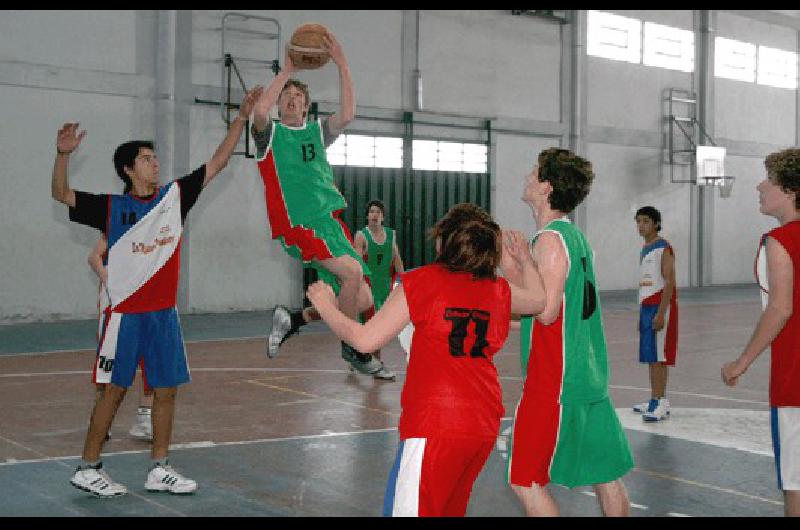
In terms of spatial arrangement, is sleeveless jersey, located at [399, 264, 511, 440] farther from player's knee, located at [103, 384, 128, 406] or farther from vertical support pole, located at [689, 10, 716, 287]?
vertical support pole, located at [689, 10, 716, 287]

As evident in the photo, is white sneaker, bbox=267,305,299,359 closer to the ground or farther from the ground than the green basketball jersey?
closer to the ground

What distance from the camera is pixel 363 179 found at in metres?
20.5

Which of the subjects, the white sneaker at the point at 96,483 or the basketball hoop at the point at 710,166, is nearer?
the white sneaker at the point at 96,483

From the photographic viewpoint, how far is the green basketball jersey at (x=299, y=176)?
691cm

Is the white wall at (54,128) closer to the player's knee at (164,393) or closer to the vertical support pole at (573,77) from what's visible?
the vertical support pole at (573,77)

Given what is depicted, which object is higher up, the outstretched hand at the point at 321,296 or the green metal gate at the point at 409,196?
the green metal gate at the point at 409,196

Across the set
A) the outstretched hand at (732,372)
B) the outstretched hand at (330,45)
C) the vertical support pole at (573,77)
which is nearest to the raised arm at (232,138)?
the outstretched hand at (330,45)

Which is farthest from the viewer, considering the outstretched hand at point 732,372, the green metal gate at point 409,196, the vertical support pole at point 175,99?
the green metal gate at point 409,196

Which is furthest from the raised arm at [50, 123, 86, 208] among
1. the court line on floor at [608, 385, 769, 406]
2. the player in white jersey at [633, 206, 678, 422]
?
the court line on floor at [608, 385, 769, 406]

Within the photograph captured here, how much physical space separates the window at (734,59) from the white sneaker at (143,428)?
23772 millimetres

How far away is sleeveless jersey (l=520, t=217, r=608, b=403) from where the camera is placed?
4359 mm

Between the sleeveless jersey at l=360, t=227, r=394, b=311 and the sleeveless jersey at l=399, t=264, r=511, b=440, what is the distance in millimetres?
7789

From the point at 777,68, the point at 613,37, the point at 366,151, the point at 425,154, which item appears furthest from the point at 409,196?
the point at 777,68

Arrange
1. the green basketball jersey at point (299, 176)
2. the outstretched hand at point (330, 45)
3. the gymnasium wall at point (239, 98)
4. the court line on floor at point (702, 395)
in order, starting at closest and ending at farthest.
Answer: the outstretched hand at point (330, 45)
the green basketball jersey at point (299, 176)
the court line on floor at point (702, 395)
the gymnasium wall at point (239, 98)
